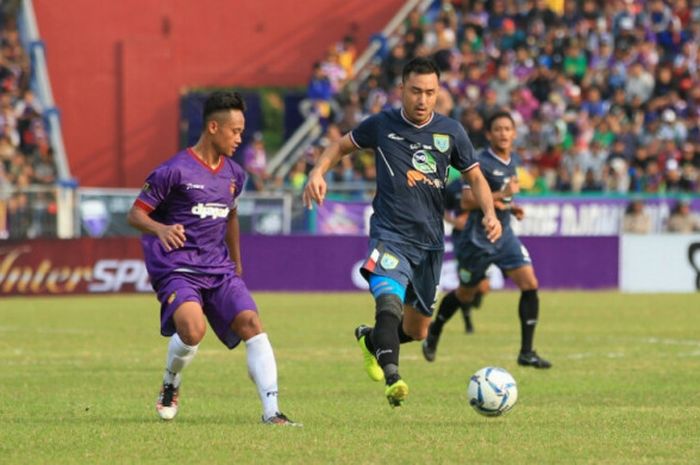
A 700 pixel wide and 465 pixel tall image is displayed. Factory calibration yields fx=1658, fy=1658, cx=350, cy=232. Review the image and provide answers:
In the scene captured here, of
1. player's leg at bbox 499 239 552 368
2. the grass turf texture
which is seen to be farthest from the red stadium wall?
player's leg at bbox 499 239 552 368

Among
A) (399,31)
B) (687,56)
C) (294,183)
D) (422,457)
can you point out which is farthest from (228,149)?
(399,31)

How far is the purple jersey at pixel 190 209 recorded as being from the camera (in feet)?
35.3

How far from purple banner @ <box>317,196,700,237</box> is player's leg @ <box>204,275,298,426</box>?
794 inches

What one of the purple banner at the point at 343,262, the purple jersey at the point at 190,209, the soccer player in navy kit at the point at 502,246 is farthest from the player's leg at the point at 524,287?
the purple banner at the point at 343,262

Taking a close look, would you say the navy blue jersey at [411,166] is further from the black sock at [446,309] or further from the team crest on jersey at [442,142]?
→ the black sock at [446,309]

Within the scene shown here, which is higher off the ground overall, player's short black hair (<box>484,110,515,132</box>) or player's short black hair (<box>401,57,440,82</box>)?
player's short black hair (<box>401,57,440,82</box>)

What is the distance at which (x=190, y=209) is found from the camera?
35.7ft

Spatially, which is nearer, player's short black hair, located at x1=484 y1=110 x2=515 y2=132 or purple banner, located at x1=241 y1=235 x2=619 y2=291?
player's short black hair, located at x1=484 y1=110 x2=515 y2=132

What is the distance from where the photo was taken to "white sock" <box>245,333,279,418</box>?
10.7m

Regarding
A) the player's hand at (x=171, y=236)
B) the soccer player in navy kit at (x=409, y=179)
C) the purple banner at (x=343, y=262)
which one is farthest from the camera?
the purple banner at (x=343, y=262)

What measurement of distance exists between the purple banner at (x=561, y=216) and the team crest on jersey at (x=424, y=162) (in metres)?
19.7

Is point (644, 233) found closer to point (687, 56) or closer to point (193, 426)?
point (687, 56)

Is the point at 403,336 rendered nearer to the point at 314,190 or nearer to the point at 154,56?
the point at 314,190

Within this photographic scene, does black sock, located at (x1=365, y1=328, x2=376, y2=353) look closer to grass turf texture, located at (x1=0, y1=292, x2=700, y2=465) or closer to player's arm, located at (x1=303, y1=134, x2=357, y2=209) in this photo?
grass turf texture, located at (x1=0, y1=292, x2=700, y2=465)
